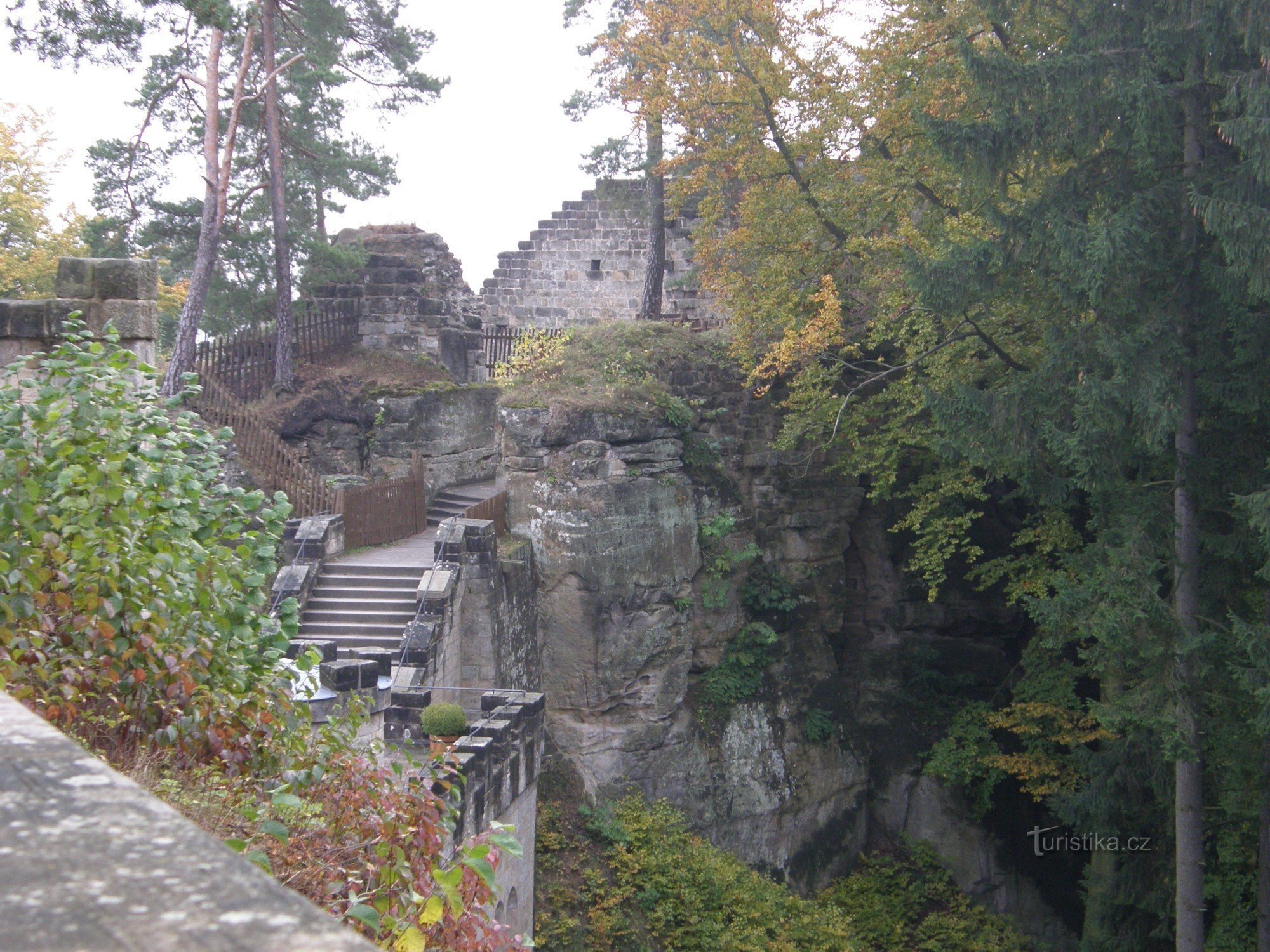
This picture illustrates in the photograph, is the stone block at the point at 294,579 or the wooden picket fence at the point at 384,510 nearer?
the stone block at the point at 294,579

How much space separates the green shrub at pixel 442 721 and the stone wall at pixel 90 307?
5209 mm

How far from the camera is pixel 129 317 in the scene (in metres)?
8.08

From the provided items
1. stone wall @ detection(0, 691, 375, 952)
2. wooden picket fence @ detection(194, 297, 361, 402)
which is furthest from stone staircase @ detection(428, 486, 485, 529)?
stone wall @ detection(0, 691, 375, 952)

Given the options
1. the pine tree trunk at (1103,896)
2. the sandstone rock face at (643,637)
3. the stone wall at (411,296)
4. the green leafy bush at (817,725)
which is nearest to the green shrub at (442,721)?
the sandstone rock face at (643,637)

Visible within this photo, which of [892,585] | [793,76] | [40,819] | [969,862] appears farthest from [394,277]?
[40,819]

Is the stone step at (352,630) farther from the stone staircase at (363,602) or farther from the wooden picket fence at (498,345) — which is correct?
the wooden picket fence at (498,345)

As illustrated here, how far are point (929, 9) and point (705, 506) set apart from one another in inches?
303

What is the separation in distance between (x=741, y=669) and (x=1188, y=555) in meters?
7.47

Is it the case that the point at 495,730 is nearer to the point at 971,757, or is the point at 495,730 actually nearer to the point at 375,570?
the point at 375,570

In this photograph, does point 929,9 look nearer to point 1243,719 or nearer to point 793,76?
point 793,76

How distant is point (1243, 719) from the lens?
11.5 metres

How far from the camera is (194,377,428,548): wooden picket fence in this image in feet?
53.3

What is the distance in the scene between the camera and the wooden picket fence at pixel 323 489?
53.3ft

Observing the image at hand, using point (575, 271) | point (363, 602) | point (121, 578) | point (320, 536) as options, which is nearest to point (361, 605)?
point (363, 602)
